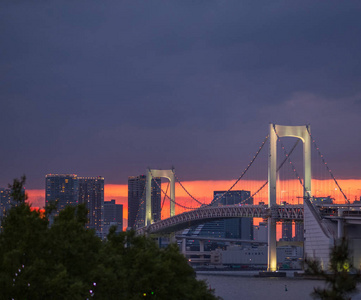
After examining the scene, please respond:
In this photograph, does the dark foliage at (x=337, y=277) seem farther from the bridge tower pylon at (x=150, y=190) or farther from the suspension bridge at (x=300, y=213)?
the bridge tower pylon at (x=150, y=190)

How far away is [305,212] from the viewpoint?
235 ft

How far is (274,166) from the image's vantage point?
7981 centimetres

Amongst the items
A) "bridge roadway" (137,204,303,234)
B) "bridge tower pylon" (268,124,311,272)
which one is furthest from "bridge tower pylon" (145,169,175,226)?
"bridge tower pylon" (268,124,311,272)

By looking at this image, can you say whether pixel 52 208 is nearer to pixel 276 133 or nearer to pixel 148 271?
pixel 148 271

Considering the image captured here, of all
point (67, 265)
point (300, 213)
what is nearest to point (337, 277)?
point (67, 265)

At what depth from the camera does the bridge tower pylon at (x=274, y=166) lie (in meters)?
78.0

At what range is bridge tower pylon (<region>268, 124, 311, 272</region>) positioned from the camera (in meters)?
78.0

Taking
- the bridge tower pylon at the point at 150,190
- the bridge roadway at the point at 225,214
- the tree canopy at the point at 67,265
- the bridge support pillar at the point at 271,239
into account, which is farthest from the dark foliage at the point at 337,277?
Result: the bridge tower pylon at the point at 150,190

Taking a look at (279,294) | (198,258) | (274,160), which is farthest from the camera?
(198,258)

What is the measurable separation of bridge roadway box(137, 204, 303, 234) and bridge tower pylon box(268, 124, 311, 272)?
3.02 ft

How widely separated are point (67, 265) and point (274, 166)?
54893 mm

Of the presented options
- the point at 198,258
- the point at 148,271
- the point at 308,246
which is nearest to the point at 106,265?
the point at 148,271

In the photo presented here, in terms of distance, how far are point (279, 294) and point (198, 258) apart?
105 meters

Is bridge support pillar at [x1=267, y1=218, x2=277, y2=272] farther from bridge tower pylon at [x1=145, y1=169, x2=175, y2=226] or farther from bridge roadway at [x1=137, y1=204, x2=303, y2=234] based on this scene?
bridge tower pylon at [x1=145, y1=169, x2=175, y2=226]
